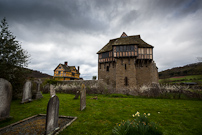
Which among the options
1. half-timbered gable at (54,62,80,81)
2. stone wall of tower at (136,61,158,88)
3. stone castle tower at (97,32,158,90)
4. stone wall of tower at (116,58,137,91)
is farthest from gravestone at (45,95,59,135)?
half-timbered gable at (54,62,80,81)

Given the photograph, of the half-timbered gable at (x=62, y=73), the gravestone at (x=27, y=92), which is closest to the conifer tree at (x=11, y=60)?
the gravestone at (x=27, y=92)

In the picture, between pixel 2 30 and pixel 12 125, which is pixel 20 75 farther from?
pixel 12 125

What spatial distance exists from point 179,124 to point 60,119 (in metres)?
5.75

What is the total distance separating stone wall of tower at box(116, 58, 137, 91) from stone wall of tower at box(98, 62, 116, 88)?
1.79 m

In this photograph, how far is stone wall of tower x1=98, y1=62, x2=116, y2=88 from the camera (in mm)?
22594

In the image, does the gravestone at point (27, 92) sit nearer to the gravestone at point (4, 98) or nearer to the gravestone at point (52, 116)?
the gravestone at point (4, 98)

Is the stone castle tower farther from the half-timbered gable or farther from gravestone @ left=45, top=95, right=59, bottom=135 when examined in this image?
the half-timbered gable

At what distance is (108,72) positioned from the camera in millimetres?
23625

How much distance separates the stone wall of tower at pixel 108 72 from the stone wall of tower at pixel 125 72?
1.79m

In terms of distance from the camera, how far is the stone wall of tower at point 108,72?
22594 millimetres

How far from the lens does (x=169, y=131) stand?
369 centimetres

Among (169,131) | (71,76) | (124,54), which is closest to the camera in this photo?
(169,131)

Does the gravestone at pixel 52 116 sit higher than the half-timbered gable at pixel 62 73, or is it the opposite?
the half-timbered gable at pixel 62 73

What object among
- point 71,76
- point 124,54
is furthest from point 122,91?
point 71,76
